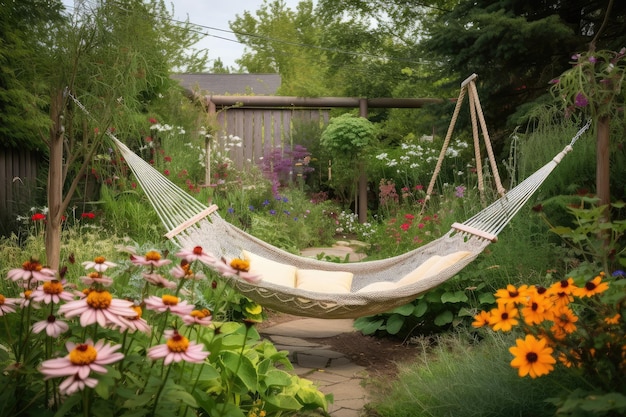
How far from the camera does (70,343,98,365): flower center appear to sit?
1.02 meters

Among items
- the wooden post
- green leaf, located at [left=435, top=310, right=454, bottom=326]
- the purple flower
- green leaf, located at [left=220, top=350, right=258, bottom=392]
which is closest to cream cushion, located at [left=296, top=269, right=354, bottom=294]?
green leaf, located at [left=435, top=310, right=454, bottom=326]

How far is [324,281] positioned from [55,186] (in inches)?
51.4

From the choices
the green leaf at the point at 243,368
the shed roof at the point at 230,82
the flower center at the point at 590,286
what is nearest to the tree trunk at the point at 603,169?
the flower center at the point at 590,286

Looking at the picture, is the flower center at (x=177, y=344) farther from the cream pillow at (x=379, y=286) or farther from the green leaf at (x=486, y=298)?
the green leaf at (x=486, y=298)

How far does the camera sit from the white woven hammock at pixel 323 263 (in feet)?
9.41

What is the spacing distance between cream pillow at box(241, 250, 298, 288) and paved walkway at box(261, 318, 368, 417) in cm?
34

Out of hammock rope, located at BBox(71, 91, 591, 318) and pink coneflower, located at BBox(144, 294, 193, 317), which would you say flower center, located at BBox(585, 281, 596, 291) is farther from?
hammock rope, located at BBox(71, 91, 591, 318)

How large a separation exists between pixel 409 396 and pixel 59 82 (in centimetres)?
207

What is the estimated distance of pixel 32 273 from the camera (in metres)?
1.28

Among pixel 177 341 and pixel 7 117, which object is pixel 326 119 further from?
pixel 177 341

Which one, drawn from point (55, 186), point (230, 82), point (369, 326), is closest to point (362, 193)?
point (369, 326)

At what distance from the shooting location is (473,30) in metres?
5.84

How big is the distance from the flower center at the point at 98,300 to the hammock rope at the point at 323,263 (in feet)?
4.82

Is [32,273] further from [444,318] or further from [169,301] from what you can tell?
[444,318]
